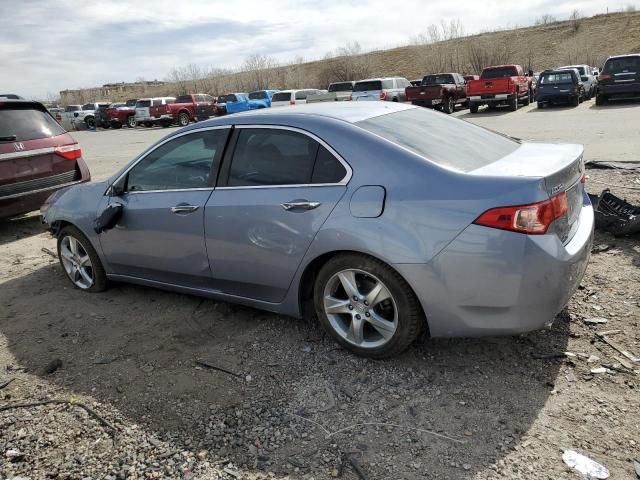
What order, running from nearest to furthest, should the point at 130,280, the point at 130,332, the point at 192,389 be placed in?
1. the point at 192,389
2. the point at 130,332
3. the point at 130,280

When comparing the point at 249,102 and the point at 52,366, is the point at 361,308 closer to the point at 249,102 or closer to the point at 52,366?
the point at 52,366

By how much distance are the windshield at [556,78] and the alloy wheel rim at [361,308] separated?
22.8m

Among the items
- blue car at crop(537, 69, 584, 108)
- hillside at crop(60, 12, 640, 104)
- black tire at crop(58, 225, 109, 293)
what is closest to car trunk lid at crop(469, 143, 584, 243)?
black tire at crop(58, 225, 109, 293)

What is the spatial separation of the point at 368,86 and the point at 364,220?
2170 centimetres

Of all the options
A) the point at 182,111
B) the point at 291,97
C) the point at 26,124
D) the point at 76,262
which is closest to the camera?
the point at 76,262

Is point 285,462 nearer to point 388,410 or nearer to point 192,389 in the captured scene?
point 388,410

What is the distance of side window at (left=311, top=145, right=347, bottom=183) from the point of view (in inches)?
125

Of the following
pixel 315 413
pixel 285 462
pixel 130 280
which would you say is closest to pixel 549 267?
pixel 315 413

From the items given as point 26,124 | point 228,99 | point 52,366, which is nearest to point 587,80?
point 228,99

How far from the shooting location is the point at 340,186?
314 cm

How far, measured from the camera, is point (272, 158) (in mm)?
3523

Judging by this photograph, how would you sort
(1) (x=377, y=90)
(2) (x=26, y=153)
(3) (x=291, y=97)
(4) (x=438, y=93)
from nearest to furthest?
(2) (x=26, y=153) → (4) (x=438, y=93) → (1) (x=377, y=90) → (3) (x=291, y=97)

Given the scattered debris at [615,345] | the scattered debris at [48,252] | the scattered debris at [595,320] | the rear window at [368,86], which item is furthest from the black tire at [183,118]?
the scattered debris at [615,345]

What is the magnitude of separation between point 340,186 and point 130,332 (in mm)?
2086
